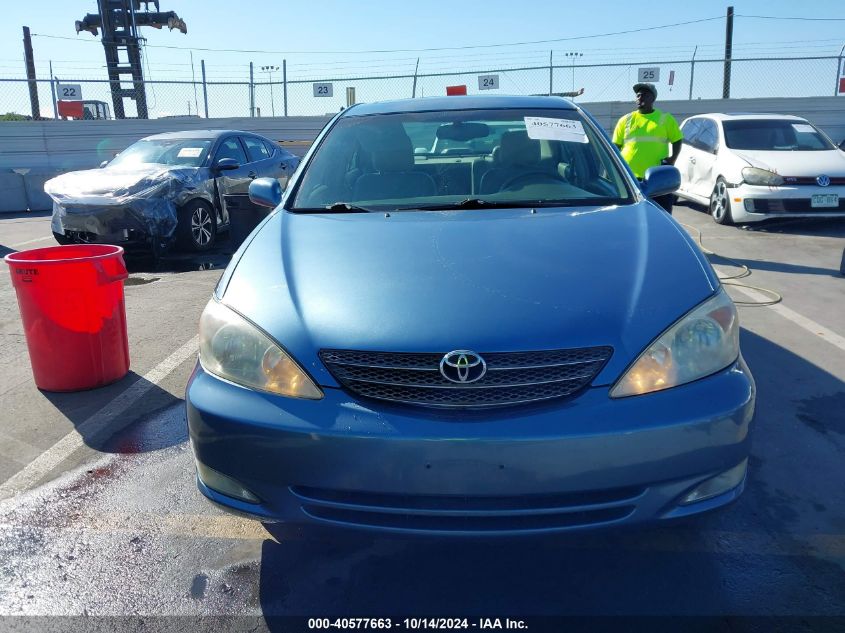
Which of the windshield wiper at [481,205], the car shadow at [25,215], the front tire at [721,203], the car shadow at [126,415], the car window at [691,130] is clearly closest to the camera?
the windshield wiper at [481,205]

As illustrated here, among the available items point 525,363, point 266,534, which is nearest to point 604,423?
point 525,363

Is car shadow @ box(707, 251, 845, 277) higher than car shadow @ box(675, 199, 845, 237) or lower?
lower

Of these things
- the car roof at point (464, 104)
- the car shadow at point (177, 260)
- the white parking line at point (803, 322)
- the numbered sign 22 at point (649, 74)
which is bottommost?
the car shadow at point (177, 260)

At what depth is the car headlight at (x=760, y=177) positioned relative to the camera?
8359mm

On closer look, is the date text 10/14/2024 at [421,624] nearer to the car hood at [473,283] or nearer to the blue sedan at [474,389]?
the blue sedan at [474,389]

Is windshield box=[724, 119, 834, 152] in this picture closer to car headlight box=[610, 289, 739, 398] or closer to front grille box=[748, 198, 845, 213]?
front grille box=[748, 198, 845, 213]

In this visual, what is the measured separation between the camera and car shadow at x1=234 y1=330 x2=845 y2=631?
7.15ft

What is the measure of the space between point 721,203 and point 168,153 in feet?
23.5

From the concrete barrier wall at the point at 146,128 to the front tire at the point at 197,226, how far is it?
906cm

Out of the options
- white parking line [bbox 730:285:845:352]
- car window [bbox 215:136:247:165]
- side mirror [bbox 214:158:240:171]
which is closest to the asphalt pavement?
white parking line [bbox 730:285:845:352]

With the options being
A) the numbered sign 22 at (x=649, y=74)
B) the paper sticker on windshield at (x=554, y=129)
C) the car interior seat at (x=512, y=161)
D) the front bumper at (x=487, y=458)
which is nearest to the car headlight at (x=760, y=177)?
the paper sticker on windshield at (x=554, y=129)

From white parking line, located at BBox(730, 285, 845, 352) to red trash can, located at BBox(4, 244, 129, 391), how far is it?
4527 mm

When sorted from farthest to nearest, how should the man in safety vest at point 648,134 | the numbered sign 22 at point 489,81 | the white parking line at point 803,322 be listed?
the numbered sign 22 at point 489,81 < the man in safety vest at point 648,134 < the white parking line at point 803,322

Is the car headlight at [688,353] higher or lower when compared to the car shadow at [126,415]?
higher
